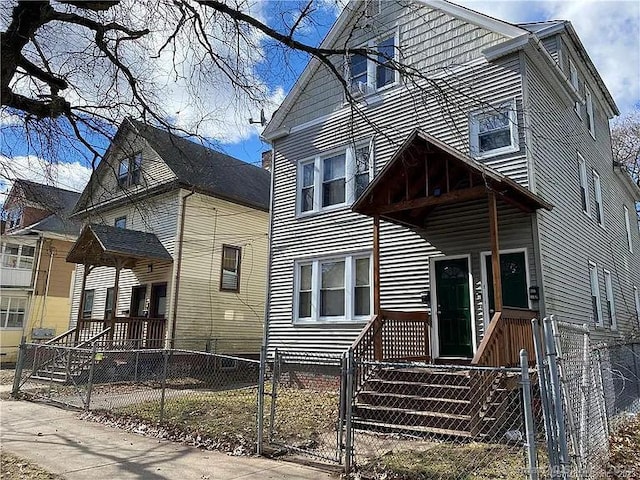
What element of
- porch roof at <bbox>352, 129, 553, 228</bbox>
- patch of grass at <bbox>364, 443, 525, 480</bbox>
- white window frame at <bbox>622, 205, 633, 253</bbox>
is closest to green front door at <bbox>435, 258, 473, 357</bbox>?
porch roof at <bbox>352, 129, 553, 228</bbox>

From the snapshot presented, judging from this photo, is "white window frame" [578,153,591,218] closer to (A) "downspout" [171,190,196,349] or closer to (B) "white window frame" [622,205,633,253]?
(B) "white window frame" [622,205,633,253]

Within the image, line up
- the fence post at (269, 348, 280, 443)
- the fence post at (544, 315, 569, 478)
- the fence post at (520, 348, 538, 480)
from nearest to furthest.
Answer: the fence post at (544, 315, 569, 478) < the fence post at (520, 348, 538, 480) < the fence post at (269, 348, 280, 443)

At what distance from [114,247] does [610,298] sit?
15658 millimetres

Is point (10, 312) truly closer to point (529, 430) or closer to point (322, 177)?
point (322, 177)

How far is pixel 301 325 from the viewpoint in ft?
41.6

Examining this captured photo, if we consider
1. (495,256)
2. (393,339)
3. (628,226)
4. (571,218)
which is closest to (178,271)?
(393,339)

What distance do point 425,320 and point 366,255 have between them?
2631 millimetres

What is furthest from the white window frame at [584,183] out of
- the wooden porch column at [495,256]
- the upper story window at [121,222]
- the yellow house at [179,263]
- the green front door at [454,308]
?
the upper story window at [121,222]

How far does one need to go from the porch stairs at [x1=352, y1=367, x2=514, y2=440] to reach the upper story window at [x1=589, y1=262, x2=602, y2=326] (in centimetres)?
654

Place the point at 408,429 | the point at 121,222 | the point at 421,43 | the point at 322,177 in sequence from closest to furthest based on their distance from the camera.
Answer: the point at 408,429 → the point at 421,43 → the point at 322,177 → the point at 121,222

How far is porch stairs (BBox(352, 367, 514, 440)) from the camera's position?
22.0 ft

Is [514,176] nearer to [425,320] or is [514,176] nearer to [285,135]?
[425,320]

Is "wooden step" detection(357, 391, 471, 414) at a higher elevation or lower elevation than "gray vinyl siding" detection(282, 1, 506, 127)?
lower

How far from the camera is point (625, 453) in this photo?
6.02 meters
